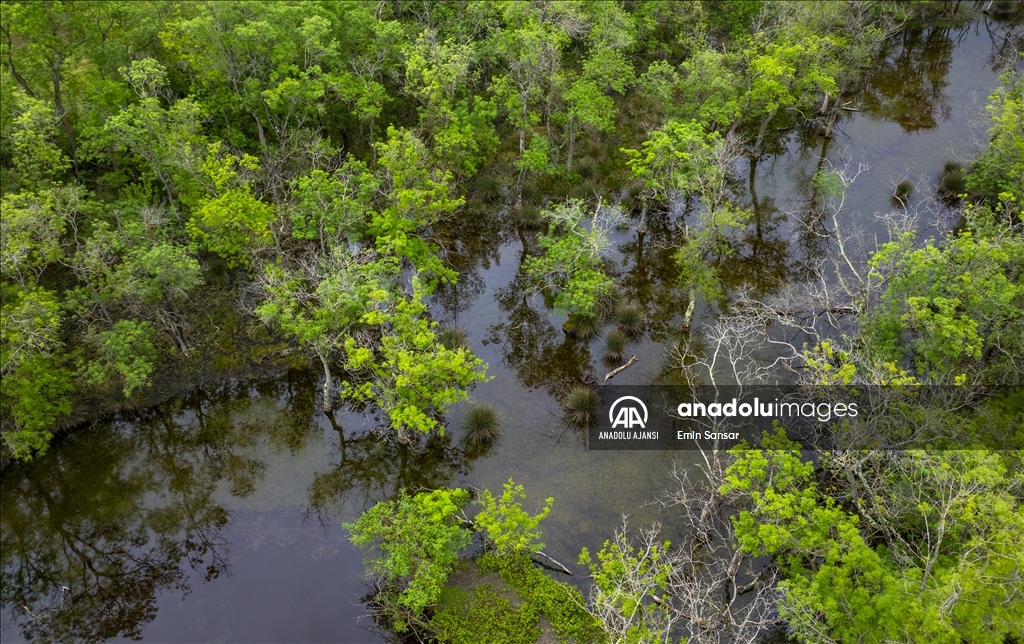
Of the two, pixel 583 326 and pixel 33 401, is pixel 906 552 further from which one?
pixel 33 401

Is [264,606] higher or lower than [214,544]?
lower

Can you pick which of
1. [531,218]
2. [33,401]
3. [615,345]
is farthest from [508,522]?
[531,218]

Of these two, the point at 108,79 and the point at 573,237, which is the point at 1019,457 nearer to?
the point at 573,237

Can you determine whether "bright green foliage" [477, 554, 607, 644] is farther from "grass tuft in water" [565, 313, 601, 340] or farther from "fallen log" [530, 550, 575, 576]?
"grass tuft in water" [565, 313, 601, 340]

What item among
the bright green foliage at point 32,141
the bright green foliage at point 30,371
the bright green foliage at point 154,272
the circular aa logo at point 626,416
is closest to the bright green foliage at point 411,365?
the circular aa logo at point 626,416

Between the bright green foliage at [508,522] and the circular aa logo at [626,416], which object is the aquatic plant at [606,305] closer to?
the circular aa logo at [626,416]

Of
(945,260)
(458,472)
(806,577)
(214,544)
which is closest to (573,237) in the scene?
(458,472)
